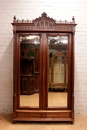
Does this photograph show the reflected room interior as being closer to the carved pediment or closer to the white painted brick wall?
the carved pediment

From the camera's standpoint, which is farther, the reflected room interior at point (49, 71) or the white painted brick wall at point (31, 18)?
the white painted brick wall at point (31, 18)

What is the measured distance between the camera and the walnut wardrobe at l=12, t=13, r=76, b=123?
2.98m

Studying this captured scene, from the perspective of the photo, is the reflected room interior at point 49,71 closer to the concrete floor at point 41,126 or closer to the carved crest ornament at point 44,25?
the carved crest ornament at point 44,25

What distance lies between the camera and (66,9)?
3.52m

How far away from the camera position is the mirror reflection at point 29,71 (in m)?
3.01

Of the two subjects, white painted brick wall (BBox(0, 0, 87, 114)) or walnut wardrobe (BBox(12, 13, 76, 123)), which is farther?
white painted brick wall (BBox(0, 0, 87, 114))

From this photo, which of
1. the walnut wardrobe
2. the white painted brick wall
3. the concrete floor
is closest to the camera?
the concrete floor

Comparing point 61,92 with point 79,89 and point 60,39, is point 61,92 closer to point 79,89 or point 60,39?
point 79,89

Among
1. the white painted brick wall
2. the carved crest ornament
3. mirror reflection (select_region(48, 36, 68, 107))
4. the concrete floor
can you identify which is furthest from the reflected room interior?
the white painted brick wall

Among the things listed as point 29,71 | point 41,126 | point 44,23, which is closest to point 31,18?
point 44,23

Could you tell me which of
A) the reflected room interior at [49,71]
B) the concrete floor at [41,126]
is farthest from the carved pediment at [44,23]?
the concrete floor at [41,126]

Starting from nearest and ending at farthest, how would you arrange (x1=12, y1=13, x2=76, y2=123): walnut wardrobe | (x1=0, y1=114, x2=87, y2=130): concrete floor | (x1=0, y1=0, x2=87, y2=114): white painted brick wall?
(x1=0, y1=114, x2=87, y2=130): concrete floor, (x1=12, y1=13, x2=76, y2=123): walnut wardrobe, (x1=0, y1=0, x2=87, y2=114): white painted brick wall

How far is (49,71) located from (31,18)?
4.22 feet

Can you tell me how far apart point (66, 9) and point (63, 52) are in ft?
3.62
